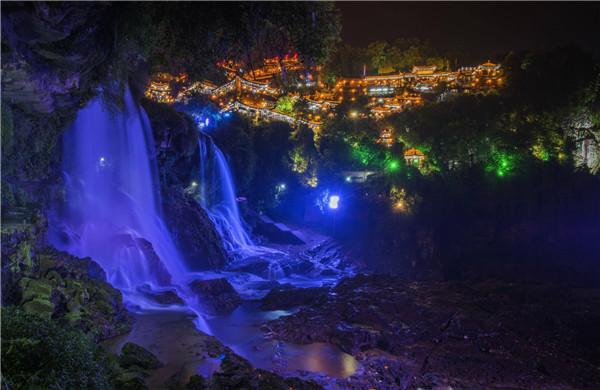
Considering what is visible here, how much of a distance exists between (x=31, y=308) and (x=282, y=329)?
7.14m

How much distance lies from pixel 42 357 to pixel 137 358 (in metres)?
3.95

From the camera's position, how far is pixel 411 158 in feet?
119

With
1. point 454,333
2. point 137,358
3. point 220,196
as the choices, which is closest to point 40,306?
point 137,358

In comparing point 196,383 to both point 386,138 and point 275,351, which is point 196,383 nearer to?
point 275,351

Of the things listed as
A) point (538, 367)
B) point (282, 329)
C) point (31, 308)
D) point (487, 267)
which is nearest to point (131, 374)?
point (31, 308)

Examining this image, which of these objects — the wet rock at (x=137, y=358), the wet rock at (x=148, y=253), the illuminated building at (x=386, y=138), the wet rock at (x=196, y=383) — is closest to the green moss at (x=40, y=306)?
the wet rock at (x=137, y=358)

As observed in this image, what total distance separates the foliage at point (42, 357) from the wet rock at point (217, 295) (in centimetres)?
997

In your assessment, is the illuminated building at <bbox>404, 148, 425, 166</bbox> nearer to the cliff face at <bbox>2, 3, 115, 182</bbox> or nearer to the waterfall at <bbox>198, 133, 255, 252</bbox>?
the waterfall at <bbox>198, 133, 255, 252</bbox>

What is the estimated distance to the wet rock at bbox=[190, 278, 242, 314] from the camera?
1521 cm

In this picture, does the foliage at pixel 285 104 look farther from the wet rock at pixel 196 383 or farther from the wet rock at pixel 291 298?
the wet rock at pixel 196 383

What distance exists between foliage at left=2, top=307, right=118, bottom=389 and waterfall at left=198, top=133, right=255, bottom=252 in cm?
2143

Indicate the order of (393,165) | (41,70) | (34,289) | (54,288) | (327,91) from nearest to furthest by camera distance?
(41,70)
(34,289)
(54,288)
(393,165)
(327,91)

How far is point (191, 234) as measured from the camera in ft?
73.1

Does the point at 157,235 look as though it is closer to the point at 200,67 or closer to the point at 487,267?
the point at 200,67
